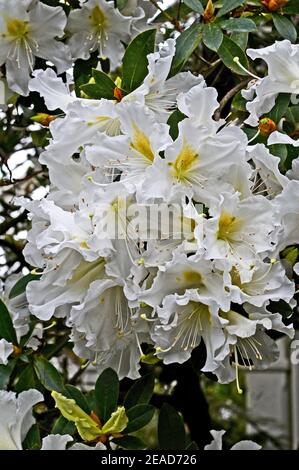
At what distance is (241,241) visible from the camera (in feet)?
3.83

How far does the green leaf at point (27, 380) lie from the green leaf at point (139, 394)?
0.16m

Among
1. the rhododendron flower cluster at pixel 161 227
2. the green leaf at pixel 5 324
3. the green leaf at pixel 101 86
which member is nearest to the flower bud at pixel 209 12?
the rhododendron flower cluster at pixel 161 227

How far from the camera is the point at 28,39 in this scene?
1521 millimetres

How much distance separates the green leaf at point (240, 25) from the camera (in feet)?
4.50

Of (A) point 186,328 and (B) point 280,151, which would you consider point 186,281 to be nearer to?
(A) point 186,328

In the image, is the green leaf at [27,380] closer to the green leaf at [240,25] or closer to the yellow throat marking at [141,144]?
the yellow throat marking at [141,144]

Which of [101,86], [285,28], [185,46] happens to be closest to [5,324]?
[101,86]

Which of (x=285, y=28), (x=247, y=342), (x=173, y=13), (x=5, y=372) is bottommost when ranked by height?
(x=5, y=372)

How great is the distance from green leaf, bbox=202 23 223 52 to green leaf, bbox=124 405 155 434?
1.86 ft

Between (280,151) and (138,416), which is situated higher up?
(280,151)

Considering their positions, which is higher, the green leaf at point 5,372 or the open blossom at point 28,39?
the open blossom at point 28,39

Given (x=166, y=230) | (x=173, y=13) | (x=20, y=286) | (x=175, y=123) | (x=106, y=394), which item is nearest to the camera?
(x=166, y=230)

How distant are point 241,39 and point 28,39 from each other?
38 cm
